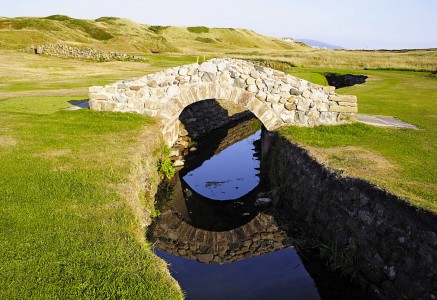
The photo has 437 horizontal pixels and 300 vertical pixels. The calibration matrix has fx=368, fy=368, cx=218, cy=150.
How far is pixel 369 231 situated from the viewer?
8.29m

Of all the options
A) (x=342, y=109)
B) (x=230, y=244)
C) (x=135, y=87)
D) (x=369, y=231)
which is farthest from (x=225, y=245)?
(x=135, y=87)

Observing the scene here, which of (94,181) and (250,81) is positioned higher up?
(250,81)

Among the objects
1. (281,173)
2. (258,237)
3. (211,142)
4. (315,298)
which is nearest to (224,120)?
(211,142)

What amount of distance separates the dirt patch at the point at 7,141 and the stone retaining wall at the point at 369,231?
9.26 metres

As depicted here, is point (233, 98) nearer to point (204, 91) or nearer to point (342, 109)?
point (204, 91)

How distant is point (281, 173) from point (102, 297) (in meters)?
8.91

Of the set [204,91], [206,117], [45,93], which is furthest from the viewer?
[206,117]

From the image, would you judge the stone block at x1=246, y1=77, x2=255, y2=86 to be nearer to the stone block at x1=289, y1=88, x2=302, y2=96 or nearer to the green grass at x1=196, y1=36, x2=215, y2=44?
the stone block at x1=289, y1=88, x2=302, y2=96

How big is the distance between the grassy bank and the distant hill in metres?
49.9

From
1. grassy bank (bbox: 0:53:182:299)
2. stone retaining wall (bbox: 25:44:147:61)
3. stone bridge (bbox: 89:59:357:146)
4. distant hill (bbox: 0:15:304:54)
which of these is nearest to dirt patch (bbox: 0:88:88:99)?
grassy bank (bbox: 0:53:182:299)

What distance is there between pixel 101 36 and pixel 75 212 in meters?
76.5

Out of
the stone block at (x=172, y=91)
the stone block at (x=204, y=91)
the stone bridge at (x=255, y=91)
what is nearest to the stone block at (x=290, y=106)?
the stone bridge at (x=255, y=91)

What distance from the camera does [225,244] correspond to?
10.2m

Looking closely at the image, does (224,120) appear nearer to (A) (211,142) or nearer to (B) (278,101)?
(A) (211,142)
